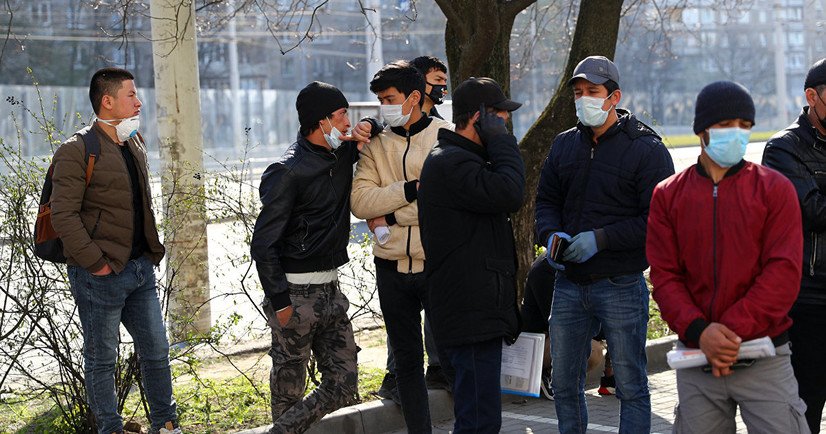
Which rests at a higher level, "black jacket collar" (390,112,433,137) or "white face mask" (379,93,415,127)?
"white face mask" (379,93,415,127)

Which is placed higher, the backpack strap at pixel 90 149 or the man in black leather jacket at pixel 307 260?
the backpack strap at pixel 90 149

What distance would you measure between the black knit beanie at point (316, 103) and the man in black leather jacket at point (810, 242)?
2024 millimetres

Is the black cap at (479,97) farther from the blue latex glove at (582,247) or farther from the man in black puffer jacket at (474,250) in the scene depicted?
the blue latex glove at (582,247)

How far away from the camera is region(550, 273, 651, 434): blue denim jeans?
5207mm

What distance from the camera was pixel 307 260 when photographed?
5.52 metres

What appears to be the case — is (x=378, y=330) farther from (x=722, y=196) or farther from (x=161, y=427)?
(x=722, y=196)

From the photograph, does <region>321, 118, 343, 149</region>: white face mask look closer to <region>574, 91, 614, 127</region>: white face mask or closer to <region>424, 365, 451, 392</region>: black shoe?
<region>574, 91, 614, 127</region>: white face mask

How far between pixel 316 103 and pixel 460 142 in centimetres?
92

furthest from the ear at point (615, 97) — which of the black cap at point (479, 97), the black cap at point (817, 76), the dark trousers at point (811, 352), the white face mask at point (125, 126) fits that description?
the white face mask at point (125, 126)

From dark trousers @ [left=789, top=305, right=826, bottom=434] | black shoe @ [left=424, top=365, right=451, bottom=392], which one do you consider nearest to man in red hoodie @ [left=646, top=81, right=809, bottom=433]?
dark trousers @ [left=789, top=305, right=826, bottom=434]

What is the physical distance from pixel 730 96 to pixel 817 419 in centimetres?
180

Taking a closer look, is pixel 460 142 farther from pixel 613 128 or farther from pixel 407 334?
pixel 407 334

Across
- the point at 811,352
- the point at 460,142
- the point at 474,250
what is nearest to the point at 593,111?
the point at 460,142

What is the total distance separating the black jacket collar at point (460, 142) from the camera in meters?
4.94
